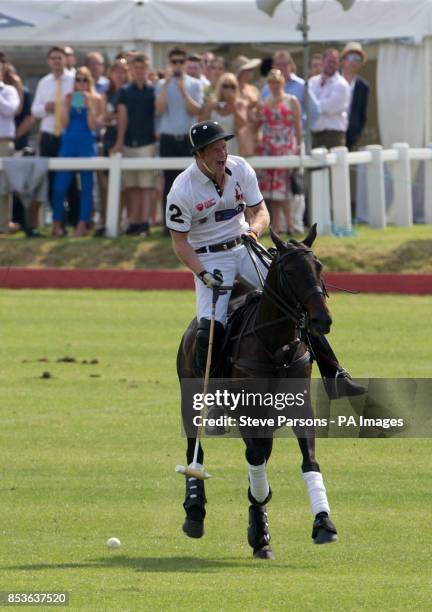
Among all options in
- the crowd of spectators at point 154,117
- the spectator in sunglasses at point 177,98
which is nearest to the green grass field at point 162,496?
the crowd of spectators at point 154,117

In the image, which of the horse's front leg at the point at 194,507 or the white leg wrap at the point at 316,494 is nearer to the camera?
the white leg wrap at the point at 316,494

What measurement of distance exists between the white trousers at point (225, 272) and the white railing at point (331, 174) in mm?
11817

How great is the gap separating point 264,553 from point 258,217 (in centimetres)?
230

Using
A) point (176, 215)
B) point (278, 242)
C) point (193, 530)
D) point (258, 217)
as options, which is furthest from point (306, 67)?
point (193, 530)

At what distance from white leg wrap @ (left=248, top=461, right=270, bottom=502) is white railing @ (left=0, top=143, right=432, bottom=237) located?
1264cm

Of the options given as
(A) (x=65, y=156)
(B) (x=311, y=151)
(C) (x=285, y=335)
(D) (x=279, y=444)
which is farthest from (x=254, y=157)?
(C) (x=285, y=335)

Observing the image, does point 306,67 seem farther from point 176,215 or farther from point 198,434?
point 198,434

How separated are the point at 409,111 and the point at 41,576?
62.6 feet

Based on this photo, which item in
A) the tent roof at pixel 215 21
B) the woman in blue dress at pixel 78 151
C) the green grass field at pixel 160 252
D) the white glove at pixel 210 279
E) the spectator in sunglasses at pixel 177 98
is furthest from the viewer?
the tent roof at pixel 215 21

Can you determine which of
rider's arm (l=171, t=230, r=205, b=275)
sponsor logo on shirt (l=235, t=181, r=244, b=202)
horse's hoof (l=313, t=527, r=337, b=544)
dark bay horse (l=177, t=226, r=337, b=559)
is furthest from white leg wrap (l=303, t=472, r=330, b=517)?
sponsor logo on shirt (l=235, t=181, r=244, b=202)

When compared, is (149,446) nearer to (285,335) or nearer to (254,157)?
(285,335)

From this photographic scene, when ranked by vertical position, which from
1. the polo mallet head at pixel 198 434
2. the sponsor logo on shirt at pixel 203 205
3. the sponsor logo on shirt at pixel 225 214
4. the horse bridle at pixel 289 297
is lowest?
the polo mallet head at pixel 198 434

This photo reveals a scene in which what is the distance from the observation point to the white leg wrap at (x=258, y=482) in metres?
10.2

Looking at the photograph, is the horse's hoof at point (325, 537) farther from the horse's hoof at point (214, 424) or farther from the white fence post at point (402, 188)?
the white fence post at point (402, 188)
